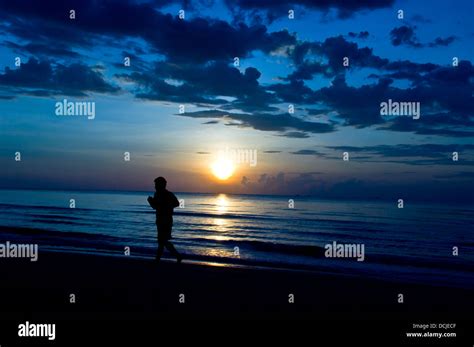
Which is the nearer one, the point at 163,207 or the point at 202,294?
the point at 202,294

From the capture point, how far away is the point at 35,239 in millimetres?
21719

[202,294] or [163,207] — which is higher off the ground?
[163,207]

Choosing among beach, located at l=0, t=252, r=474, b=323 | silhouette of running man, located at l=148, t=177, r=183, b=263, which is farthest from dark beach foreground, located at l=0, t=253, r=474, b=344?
silhouette of running man, located at l=148, t=177, r=183, b=263

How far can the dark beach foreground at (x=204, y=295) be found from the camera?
7.94 m

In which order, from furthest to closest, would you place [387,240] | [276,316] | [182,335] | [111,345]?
[387,240]
[276,316]
[182,335]
[111,345]

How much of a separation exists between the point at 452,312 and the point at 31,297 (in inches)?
340

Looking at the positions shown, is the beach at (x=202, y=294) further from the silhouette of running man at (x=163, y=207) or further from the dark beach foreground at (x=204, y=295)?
the silhouette of running man at (x=163, y=207)

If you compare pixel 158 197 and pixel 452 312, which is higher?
pixel 158 197

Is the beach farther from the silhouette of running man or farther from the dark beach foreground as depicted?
the silhouette of running man

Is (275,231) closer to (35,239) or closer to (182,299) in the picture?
(35,239)

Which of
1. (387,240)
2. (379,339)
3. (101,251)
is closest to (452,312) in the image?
(379,339)

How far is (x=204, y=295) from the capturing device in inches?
370

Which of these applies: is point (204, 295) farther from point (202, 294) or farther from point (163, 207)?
point (163, 207)

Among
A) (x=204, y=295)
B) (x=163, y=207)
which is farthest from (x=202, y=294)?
(x=163, y=207)
